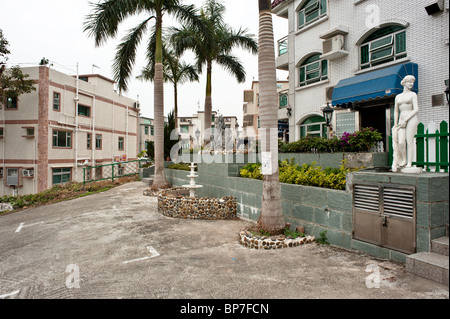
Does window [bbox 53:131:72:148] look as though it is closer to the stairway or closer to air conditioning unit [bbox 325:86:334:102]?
air conditioning unit [bbox 325:86:334:102]

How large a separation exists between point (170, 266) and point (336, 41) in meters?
12.1

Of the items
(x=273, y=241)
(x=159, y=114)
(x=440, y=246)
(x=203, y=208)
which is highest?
(x=159, y=114)

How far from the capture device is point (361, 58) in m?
11.7

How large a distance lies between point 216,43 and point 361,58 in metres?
7.54

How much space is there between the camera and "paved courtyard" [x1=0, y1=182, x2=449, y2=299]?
154 inches

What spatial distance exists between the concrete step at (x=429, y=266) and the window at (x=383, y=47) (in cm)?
876

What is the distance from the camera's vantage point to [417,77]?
9469mm

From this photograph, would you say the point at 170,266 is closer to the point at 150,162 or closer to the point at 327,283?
the point at 327,283

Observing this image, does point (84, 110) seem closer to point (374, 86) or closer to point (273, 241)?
point (374, 86)

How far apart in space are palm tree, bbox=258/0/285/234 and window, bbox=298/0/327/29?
352 inches

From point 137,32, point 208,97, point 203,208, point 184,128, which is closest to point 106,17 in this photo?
point 137,32

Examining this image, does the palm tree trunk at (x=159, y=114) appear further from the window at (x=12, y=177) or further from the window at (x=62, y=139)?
the window at (x=12, y=177)

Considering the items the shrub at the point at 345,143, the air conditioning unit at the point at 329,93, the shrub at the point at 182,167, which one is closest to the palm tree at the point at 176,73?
the shrub at the point at 182,167
